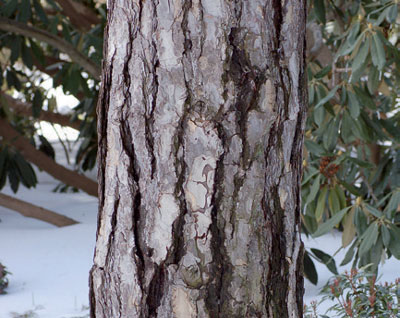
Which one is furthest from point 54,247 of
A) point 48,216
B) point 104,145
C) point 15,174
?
point 104,145

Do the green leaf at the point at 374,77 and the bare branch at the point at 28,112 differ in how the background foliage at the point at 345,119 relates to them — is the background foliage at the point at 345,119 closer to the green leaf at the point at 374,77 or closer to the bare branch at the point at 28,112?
the green leaf at the point at 374,77

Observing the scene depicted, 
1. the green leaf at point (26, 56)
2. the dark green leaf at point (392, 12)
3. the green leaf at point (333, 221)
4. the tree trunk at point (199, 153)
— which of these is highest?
the green leaf at point (26, 56)

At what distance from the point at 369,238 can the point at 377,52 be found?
604 millimetres

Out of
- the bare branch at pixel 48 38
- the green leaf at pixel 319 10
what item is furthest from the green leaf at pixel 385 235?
the bare branch at pixel 48 38

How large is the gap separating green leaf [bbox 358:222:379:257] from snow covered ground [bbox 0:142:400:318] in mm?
530

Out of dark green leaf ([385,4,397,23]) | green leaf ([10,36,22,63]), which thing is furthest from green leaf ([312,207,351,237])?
green leaf ([10,36,22,63])

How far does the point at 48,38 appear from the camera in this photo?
3.56 m

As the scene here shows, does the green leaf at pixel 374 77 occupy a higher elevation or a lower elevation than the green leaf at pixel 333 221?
higher

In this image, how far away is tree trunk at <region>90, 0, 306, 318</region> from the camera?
93cm

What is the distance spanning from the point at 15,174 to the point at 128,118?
3608 mm

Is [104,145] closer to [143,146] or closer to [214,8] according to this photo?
[143,146]

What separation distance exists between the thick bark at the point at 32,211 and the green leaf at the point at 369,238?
229 centimetres

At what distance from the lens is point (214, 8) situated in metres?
0.93

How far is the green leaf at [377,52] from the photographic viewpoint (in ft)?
6.85
